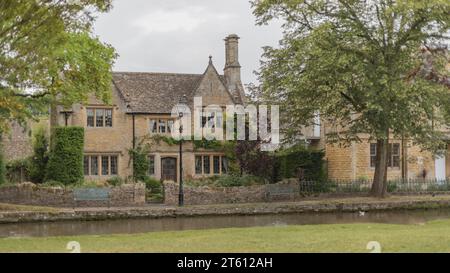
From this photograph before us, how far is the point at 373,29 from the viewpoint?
95.7ft

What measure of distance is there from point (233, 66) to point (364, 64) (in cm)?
1717

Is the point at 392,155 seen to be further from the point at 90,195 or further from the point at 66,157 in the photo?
the point at 66,157

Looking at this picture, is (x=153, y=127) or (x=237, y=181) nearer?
(x=237, y=181)

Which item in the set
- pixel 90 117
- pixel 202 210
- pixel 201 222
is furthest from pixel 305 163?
pixel 201 222

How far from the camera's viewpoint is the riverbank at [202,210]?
84.3 feet

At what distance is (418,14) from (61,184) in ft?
66.7

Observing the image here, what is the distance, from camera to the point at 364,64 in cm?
2825

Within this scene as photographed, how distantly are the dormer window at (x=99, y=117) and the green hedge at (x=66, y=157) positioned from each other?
3059 millimetres

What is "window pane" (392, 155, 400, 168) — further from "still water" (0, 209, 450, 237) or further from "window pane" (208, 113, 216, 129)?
"still water" (0, 209, 450, 237)

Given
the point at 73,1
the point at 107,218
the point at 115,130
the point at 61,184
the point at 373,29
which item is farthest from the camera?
the point at 115,130

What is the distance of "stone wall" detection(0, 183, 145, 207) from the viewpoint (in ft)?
99.5

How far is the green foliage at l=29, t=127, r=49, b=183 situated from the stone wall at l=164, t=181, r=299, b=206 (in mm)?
8934

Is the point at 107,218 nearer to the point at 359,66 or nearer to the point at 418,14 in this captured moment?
the point at 359,66
